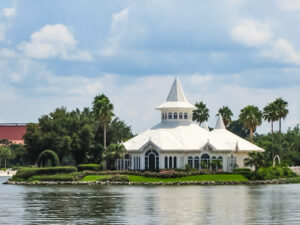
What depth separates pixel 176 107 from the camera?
113250mm

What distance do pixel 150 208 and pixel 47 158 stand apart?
52.7m

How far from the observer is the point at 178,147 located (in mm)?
106312

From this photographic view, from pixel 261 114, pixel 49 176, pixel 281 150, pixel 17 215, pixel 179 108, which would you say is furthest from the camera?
pixel 281 150

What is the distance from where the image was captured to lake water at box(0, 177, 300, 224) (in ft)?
150

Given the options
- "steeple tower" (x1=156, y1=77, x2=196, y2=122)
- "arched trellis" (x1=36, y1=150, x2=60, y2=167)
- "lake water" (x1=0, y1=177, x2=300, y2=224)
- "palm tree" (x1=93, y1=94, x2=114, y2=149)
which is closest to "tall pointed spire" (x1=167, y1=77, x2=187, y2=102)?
"steeple tower" (x1=156, y1=77, x2=196, y2=122)

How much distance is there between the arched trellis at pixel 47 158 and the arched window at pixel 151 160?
12.1 m

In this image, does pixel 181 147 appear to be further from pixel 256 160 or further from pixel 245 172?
pixel 256 160

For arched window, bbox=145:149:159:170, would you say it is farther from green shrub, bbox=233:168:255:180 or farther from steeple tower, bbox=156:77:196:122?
green shrub, bbox=233:168:255:180

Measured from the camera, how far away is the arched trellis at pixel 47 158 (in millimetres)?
103500

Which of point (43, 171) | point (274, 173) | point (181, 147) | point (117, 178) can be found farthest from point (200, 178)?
point (43, 171)

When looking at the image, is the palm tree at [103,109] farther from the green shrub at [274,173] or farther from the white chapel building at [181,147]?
the green shrub at [274,173]

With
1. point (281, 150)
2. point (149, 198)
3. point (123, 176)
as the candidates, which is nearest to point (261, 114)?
point (281, 150)

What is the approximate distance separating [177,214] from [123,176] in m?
49.1

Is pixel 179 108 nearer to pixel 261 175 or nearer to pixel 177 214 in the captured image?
pixel 261 175
